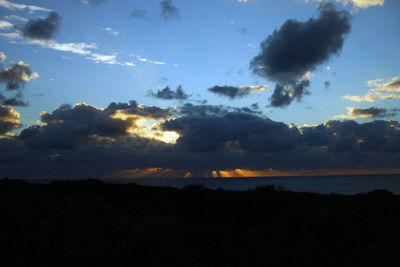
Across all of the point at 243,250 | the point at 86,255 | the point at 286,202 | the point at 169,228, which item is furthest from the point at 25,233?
the point at 286,202

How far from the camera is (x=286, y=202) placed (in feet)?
88.0

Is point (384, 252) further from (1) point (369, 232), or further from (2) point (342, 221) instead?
(2) point (342, 221)

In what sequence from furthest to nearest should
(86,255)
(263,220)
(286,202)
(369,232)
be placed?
(286,202) < (263,220) < (369,232) < (86,255)

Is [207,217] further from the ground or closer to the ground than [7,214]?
closer to the ground

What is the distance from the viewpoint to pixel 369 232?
13672mm

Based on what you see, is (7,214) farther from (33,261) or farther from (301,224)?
(301,224)

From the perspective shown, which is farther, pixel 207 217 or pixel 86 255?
pixel 207 217

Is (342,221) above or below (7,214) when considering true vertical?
below

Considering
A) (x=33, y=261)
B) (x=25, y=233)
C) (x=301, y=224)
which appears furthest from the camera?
(x=301, y=224)

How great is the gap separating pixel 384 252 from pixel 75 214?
39.0 ft

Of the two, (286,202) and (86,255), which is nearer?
(86,255)

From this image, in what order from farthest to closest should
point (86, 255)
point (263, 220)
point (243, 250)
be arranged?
point (263, 220) → point (243, 250) → point (86, 255)

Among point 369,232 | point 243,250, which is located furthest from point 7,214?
point 369,232

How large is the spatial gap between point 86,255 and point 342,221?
1217 centimetres
